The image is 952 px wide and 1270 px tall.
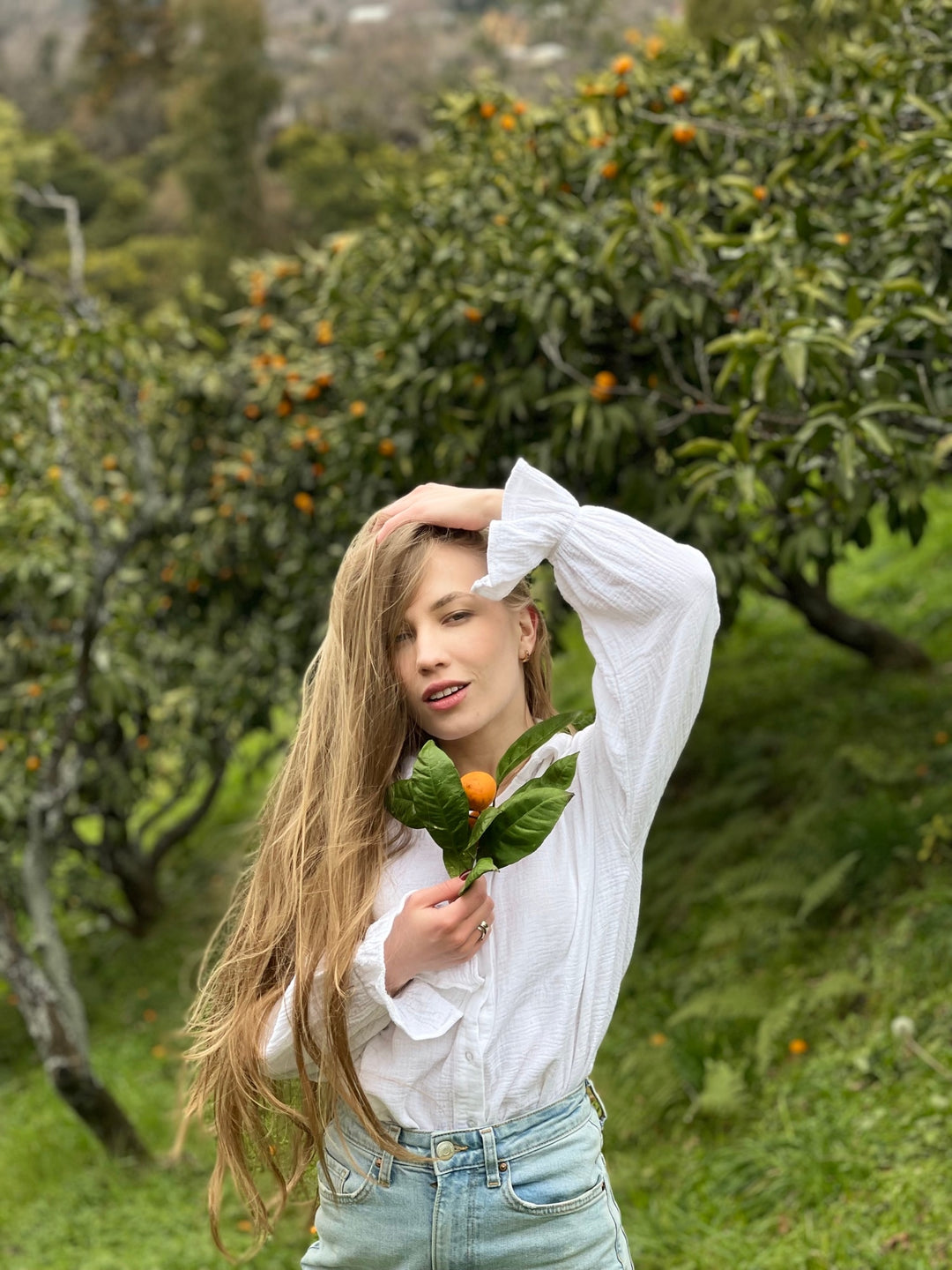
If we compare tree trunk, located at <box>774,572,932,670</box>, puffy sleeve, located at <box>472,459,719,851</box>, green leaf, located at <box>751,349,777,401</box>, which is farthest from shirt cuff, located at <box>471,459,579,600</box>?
tree trunk, located at <box>774,572,932,670</box>

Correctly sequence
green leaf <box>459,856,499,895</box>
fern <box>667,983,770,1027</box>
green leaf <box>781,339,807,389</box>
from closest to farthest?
green leaf <box>459,856,499,895</box>, green leaf <box>781,339,807,389</box>, fern <box>667,983,770,1027</box>

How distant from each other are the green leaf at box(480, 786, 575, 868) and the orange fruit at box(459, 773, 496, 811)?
0.15 ft

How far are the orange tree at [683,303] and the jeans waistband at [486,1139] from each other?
1546mm

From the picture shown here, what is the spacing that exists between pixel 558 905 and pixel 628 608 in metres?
0.34

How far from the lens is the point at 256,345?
16.4 ft

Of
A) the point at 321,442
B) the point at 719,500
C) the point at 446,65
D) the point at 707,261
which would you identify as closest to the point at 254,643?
the point at 321,442

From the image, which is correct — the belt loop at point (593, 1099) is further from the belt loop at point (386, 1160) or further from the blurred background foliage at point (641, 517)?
the blurred background foliage at point (641, 517)

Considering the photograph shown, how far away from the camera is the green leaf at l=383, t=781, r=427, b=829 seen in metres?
1.34

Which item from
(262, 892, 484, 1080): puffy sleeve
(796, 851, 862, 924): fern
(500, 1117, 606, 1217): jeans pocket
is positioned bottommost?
(796, 851, 862, 924): fern

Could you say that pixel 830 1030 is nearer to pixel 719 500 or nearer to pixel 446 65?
pixel 719 500

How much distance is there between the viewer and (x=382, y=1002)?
4.34ft

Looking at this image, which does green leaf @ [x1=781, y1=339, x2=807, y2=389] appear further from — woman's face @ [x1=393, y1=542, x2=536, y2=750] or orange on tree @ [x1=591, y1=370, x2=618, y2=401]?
woman's face @ [x1=393, y1=542, x2=536, y2=750]

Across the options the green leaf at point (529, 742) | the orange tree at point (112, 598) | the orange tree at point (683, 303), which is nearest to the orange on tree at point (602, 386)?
the orange tree at point (683, 303)

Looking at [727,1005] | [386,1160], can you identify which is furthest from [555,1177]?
[727,1005]
